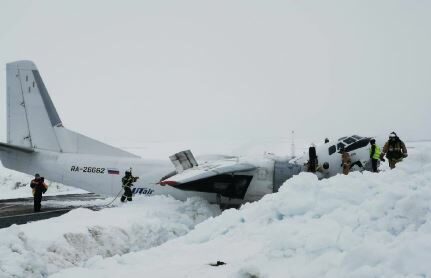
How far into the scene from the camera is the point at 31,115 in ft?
71.6

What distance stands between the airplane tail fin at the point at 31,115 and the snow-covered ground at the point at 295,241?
11.1m

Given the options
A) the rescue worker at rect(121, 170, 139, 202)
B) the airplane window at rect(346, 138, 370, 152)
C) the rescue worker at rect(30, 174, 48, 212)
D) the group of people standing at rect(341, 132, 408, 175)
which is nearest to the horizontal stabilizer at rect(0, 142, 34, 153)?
the rescue worker at rect(30, 174, 48, 212)

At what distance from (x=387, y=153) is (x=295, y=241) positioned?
1018 cm

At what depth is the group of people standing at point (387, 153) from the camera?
1440cm

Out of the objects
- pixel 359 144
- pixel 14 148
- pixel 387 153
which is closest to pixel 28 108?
pixel 14 148

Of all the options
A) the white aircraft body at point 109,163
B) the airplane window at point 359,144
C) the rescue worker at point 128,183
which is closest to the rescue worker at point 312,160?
the white aircraft body at point 109,163

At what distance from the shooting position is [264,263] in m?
5.83

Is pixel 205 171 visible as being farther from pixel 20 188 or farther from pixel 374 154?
pixel 20 188

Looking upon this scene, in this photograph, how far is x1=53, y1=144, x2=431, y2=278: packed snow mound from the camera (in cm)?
495

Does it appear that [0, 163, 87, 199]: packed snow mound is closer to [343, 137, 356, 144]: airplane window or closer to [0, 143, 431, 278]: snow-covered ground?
[0, 143, 431, 278]: snow-covered ground

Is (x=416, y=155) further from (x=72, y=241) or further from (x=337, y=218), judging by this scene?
(x=72, y=241)

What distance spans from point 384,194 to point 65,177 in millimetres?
18154

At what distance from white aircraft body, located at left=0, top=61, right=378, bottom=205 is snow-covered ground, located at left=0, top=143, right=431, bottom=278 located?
23.8 ft

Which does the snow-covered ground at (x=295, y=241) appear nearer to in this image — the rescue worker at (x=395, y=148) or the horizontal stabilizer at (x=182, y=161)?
the rescue worker at (x=395, y=148)
